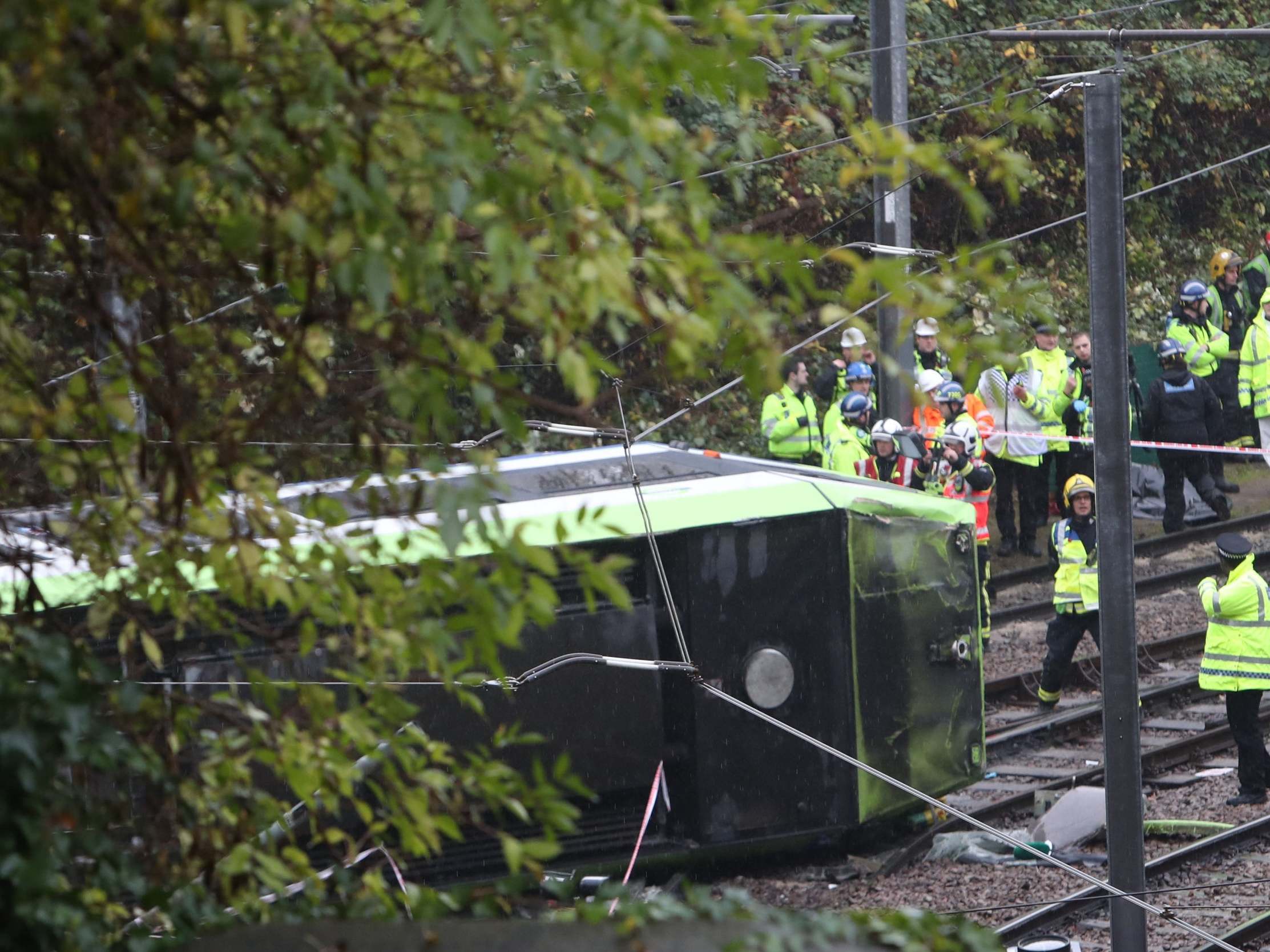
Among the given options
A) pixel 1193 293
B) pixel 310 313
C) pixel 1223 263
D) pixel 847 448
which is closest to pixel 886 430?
pixel 847 448

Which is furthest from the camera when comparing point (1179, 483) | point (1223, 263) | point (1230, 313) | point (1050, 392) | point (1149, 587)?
point (1230, 313)

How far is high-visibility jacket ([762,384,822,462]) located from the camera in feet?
54.4

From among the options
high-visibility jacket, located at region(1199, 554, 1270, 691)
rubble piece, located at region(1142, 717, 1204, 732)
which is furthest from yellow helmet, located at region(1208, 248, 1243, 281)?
high-visibility jacket, located at region(1199, 554, 1270, 691)

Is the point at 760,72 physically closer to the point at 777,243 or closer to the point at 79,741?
the point at 777,243

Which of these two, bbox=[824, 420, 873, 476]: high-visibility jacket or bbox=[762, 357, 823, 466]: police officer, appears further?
bbox=[762, 357, 823, 466]: police officer

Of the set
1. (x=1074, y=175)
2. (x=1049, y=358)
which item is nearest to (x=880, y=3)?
(x=1049, y=358)

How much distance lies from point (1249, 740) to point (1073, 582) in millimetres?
2100

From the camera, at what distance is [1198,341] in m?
18.6

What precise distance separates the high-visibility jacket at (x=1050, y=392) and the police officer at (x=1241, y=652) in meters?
6.30

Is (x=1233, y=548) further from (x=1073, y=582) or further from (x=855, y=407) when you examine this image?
(x=855, y=407)

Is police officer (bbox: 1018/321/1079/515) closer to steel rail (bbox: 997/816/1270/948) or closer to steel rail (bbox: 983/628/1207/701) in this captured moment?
steel rail (bbox: 983/628/1207/701)

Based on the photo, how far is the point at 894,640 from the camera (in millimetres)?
9828

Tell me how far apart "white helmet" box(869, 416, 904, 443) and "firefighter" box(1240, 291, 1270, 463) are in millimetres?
5402

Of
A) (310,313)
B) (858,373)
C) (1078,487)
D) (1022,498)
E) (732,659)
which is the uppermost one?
(310,313)
